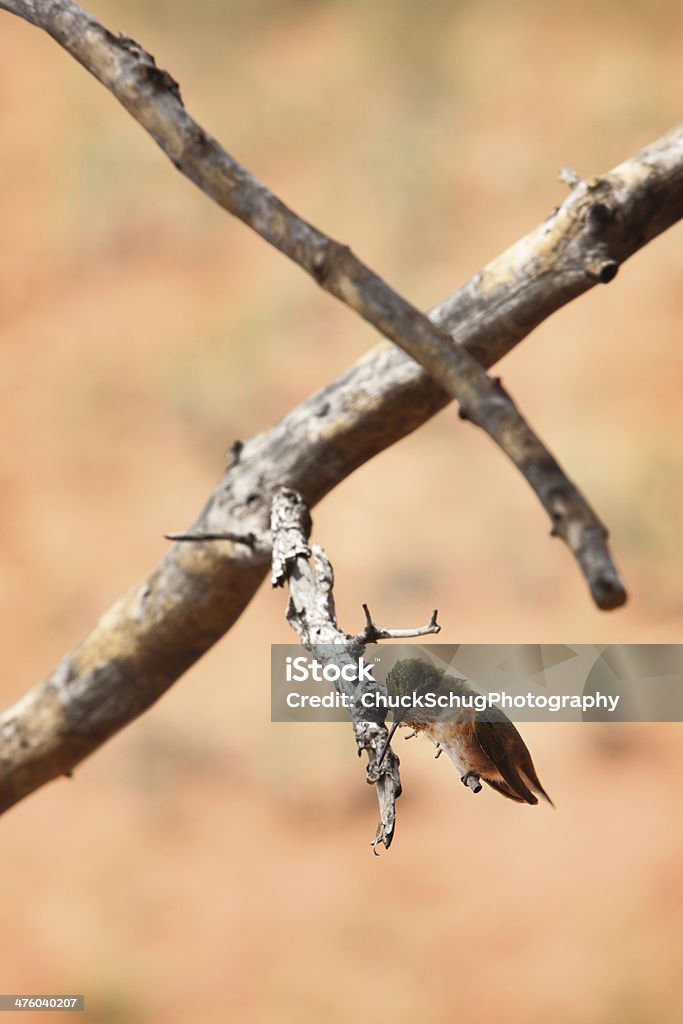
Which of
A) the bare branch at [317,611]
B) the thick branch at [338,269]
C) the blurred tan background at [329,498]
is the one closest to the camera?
the thick branch at [338,269]

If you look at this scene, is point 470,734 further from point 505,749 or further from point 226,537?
point 226,537

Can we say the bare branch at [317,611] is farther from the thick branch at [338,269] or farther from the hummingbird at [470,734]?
the thick branch at [338,269]

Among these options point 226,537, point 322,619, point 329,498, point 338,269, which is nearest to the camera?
point 338,269

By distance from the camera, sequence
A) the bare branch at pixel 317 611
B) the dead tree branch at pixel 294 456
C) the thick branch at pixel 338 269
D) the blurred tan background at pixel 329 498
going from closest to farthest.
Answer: the thick branch at pixel 338 269 < the bare branch at pixel 317 611 < the dead tree branch at pixel 294 456 < the blurred tan background at pixel 329 498

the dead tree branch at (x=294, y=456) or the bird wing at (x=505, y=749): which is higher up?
the dead tree branch at (x=294, y=456)

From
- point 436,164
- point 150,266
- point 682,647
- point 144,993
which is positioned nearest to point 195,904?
point 144,993

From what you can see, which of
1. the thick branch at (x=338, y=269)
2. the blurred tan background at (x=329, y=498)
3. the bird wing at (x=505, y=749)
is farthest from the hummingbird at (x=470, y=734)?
the blurred tan background at (x=329, y=498)
